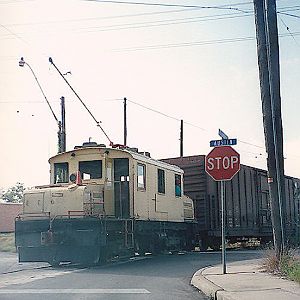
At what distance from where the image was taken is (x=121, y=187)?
1798 centimetres

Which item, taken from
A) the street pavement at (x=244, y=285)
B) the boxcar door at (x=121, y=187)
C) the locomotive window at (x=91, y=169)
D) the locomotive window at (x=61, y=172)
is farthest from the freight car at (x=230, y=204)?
the street pavement at (x=244, y=285)

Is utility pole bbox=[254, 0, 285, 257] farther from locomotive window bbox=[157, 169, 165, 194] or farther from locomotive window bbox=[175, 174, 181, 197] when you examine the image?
locomotive window bbox=[175, 174, 181, 197]

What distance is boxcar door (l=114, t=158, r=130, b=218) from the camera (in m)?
17.9

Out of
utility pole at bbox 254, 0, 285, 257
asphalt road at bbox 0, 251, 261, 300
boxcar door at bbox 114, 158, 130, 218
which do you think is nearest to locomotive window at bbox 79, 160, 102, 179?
→ boxcar door at bbox 114, 158, 130, 218

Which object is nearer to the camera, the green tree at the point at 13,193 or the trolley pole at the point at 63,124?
the trolley pole at the point at 63,124

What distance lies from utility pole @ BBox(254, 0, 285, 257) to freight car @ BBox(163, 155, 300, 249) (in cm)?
909

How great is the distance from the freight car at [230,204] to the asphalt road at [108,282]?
640cm

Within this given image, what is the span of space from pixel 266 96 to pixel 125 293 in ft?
19.8

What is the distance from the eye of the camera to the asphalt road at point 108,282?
10844 mm

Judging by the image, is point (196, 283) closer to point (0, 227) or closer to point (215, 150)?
point (215, 150)

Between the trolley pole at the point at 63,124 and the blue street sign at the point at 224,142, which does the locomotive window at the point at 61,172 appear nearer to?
the blue street sign at the point at 224,142

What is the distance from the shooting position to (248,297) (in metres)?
9.71

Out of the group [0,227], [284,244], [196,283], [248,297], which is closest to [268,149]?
[284,244]

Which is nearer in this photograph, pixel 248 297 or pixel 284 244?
pixel 248 297
